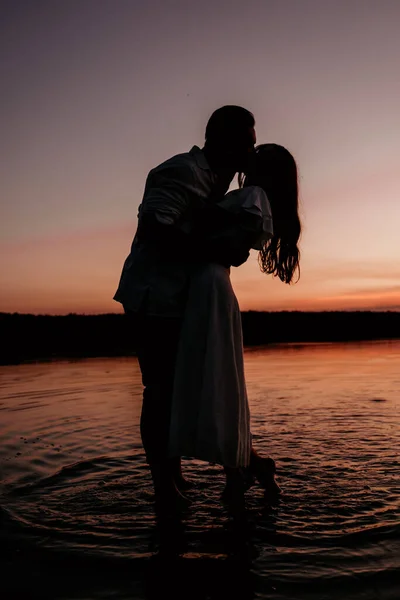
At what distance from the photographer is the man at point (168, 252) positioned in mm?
3332

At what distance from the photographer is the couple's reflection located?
102 inches

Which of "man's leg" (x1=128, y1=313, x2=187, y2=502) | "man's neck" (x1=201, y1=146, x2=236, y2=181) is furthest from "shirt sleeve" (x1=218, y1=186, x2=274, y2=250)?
"man's leg" (x1=128, y1=313, x2=187, y2=502)

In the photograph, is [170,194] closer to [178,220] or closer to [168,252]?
[178,220]

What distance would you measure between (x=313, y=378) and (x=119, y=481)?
662 centimetres

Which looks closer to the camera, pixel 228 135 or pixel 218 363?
pixel 218 363

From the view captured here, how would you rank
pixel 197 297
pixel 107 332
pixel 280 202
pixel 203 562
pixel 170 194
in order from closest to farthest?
pixel 203 562, pixel 170 194, pixel 197 297, pixel 280 202, pixel 107 332

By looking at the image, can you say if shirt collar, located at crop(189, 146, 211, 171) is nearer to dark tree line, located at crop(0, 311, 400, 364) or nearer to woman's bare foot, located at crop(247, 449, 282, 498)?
woman's bare foot, located at crop(247, 449, 282, 498)

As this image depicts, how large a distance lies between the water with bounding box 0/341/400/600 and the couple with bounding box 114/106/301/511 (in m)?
0.38

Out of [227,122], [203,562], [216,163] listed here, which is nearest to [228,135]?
[227,122]

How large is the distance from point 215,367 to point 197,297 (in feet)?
1.31

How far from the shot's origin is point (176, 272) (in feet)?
11.5

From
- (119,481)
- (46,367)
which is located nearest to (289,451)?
(119,481)

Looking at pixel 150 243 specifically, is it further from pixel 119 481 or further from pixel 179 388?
pixel 119 481

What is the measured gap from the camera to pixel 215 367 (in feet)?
10.9
